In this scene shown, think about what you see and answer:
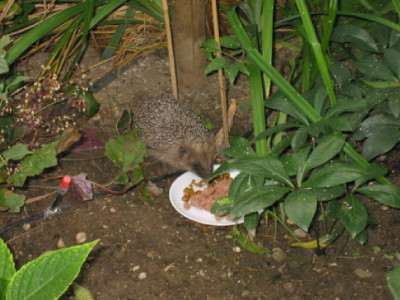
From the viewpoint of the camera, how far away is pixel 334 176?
6.53ft

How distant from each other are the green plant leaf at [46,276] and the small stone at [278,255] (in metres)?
1.61

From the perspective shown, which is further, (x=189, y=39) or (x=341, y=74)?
(x=189, y=39)

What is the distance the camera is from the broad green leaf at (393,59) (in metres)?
2.24

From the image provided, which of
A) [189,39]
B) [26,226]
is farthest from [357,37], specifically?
[26,226]

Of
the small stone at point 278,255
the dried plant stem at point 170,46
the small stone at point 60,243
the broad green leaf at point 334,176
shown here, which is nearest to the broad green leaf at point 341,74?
the broad green leaf at point 334,176

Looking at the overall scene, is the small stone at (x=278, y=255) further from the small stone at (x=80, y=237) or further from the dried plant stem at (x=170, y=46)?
the dried plant stem at (x=170, y=46)

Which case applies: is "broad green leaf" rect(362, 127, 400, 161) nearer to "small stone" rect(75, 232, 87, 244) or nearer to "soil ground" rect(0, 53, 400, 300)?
"soil ground" rect(0, 53, 400, 300)

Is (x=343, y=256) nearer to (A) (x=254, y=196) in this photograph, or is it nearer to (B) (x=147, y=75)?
(A) (x=254, y=196)

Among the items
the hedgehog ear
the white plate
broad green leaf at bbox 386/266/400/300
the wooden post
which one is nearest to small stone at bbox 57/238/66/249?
the white plate

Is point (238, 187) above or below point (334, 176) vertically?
below

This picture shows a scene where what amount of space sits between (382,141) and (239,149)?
69 cm

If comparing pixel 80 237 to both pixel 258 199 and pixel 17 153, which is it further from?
pixel 258 199

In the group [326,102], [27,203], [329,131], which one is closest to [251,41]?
[326,102]

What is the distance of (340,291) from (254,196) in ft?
2.87
